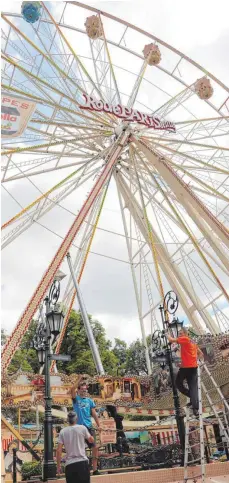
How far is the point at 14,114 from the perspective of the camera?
10.5m

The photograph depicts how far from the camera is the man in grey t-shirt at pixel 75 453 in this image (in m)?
5.18

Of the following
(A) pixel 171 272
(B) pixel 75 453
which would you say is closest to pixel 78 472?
(B) pixel 75 453

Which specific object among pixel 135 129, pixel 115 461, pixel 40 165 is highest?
pixel 135 129

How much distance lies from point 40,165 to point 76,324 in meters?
24.1

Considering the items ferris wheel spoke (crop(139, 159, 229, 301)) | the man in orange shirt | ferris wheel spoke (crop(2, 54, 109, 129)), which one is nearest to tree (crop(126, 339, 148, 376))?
ferris wheel spoke (crop(139, 159, 229, 301))

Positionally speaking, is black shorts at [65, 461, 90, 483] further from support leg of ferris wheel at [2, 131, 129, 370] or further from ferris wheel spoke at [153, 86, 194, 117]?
ferris wheel spoke at [153, 86, 194, 117]

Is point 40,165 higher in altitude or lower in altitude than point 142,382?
higher

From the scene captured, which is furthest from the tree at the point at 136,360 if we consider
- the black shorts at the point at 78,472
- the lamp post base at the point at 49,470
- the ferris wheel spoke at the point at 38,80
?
the black shorts at the point at 78,472

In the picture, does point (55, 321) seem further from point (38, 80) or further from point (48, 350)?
point (38, 80)

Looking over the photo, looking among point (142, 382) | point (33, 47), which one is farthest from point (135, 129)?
point (142, 382)

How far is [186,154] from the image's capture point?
53.2 feet

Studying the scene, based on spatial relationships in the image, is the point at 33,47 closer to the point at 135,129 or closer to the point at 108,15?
the point at 108,15

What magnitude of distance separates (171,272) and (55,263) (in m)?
6.54

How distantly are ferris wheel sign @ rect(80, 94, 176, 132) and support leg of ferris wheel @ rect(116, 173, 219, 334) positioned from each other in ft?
9.32
